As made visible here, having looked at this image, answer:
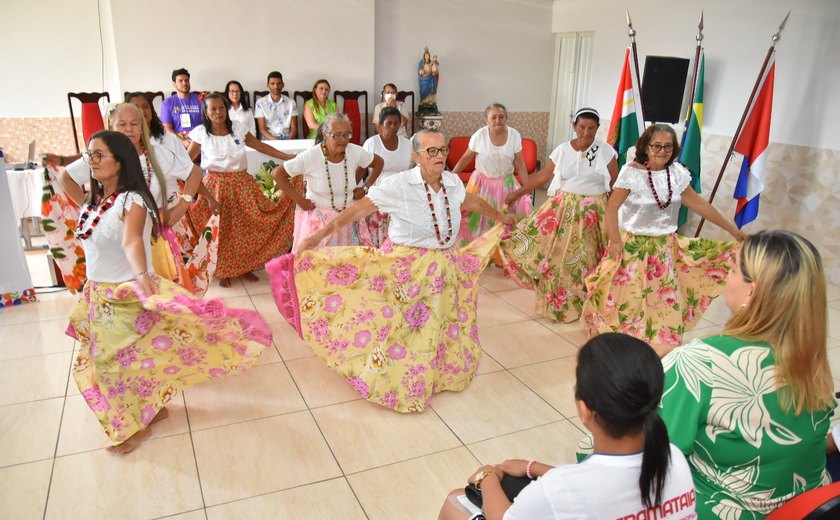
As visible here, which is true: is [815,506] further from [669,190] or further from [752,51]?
[752,51]

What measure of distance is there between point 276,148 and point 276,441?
4.30 meters

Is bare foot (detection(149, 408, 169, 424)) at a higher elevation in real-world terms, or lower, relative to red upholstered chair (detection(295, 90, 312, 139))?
lower

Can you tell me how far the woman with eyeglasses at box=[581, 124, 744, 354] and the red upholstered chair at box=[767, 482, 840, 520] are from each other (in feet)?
7.62

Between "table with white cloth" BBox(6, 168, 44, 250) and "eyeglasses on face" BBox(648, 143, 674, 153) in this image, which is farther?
"table with white cloth" BBox(6, 168, 44, 250)

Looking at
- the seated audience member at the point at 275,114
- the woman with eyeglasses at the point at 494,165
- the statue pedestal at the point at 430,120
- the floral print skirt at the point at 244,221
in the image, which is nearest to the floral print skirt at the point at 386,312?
the floral print skirt at the point at 244,221

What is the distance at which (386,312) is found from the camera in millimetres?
3441

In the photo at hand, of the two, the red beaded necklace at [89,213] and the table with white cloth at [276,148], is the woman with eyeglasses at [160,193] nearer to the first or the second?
the red beaded necklace at [89,213]

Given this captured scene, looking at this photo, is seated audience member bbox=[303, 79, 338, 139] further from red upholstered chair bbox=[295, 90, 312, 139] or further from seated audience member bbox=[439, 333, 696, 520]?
seated audience member bbox=[439, 333, 696, 520]

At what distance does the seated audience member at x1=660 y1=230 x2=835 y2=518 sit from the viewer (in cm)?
168

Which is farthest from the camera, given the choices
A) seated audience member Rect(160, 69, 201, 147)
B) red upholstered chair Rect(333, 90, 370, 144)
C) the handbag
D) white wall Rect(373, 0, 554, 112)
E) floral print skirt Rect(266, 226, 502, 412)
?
white wall Rect(373, 0, 554, 112)

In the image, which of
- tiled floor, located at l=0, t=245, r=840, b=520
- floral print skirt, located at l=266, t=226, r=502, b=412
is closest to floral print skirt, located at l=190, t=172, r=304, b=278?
tiled floor, located at l=0, t=245, r=840, b=520

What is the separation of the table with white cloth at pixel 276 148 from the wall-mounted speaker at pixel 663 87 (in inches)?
153

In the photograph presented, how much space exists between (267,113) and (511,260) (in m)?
5.10

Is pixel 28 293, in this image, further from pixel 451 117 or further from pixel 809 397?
pixel 451 117
